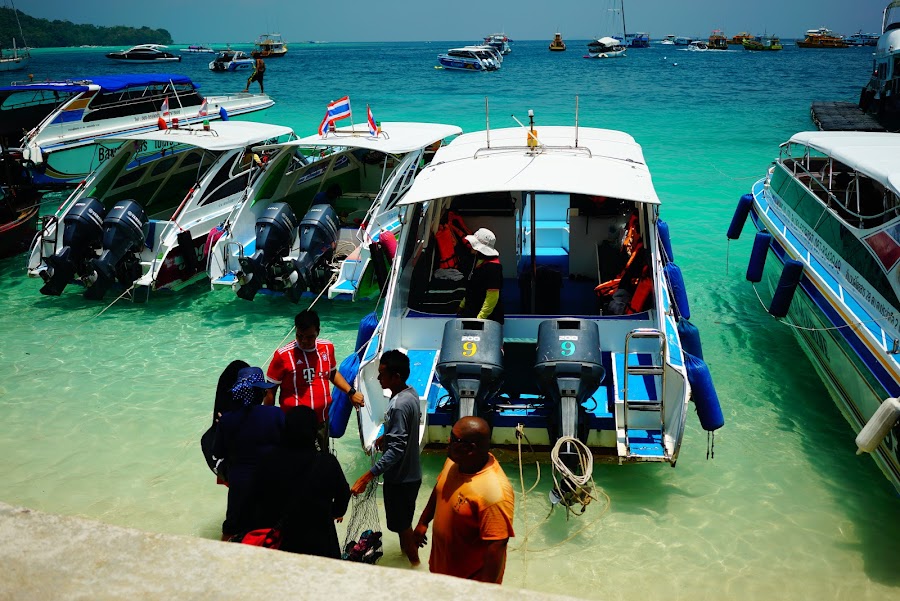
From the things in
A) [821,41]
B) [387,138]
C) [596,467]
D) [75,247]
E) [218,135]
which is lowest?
[821,41]

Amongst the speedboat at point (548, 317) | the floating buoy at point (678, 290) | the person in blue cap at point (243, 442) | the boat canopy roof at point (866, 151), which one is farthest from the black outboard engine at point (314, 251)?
the boat canopy roof at point (866, 151)

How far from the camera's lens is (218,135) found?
1088 cm

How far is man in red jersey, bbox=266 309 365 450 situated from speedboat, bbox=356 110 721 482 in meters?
0.30

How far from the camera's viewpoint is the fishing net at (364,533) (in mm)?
4223

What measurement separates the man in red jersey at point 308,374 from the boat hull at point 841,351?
3.79m

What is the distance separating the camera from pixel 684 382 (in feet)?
16.9

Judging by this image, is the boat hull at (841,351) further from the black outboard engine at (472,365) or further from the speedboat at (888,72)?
the speedboat at (888,72)

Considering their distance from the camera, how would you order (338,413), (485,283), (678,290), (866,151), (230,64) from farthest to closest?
(230,64) → (678,290) → (866,151) → (485,283) → (338,413)

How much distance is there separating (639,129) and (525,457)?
85.5 ft

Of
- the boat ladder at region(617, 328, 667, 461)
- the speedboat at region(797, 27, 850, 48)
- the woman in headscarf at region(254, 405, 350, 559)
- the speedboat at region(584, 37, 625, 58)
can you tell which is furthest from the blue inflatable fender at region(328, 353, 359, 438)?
the speedboat at region(797, 27, 850, 48)

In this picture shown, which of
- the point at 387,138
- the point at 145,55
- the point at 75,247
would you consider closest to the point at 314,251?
the point at 387,138

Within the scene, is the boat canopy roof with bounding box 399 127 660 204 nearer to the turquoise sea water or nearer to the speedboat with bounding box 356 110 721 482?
the speedboat with bounding box 356 110 721 482

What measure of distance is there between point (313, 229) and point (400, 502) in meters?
5.55

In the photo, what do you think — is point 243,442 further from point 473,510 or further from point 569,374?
point 569,374
